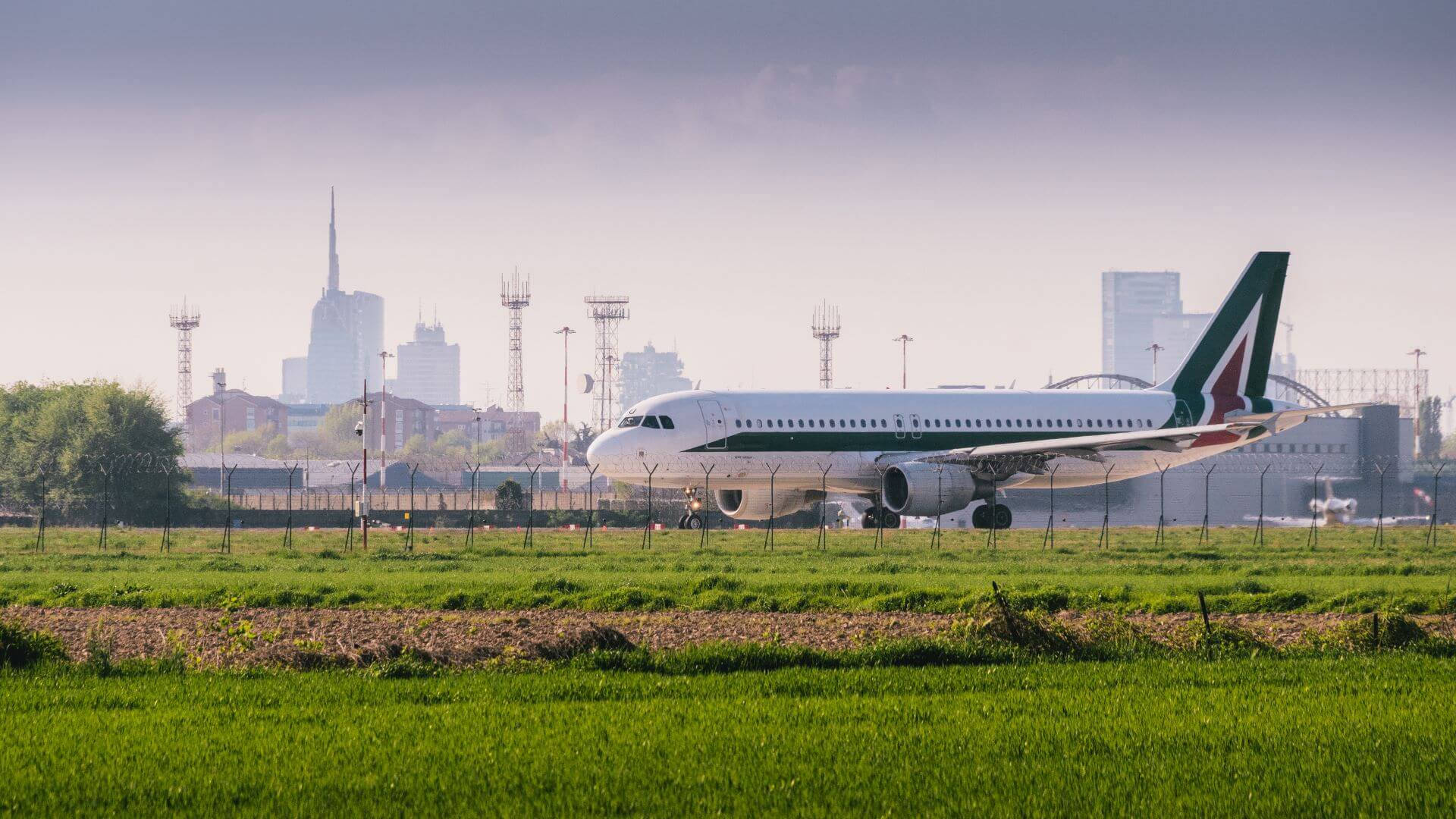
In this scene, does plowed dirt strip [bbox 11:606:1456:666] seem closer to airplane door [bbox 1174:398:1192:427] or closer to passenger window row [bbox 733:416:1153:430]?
passenger window row [bbox 733:416:1153:430]

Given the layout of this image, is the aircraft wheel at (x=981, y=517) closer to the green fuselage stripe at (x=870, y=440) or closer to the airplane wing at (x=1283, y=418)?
the green fuselage stripe at (x=870, y=440)

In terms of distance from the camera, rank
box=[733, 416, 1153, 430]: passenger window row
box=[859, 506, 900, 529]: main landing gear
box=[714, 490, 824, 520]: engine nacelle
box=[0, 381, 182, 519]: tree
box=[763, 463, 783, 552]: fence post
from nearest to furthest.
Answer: box=[763, 463, 783, 552]: fence post
box=[733, 416, 1153, 430]: passenger window row
box=[714, 490, 824, 520]: engine nacelle
box=[859, 506, 900, 529]: main landing gear
box=[0, 381, 182, 519]: tree

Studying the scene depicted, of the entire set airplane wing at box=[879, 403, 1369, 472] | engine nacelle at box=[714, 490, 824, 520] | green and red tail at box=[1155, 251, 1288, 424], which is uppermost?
green and red tail at box=[1155, 251, 1288, 424]

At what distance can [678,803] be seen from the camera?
10.3 m

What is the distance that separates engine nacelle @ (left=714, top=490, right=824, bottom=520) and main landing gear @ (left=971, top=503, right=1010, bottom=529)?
18.3 feet

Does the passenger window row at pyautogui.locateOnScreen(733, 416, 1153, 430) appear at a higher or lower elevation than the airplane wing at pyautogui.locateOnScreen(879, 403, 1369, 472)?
higher

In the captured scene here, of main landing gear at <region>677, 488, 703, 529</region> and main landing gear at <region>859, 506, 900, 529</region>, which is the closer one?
main landing gear at <region>677, 488, 703, 529</region>

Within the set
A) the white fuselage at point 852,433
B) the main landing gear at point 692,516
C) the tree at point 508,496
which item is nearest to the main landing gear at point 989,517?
the white fuselage at point 852,433

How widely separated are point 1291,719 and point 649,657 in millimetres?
6740

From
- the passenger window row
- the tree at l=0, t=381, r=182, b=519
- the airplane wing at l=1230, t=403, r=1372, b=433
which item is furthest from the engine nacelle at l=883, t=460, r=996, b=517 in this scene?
the tree at l=0, t=381, r=182, b=519

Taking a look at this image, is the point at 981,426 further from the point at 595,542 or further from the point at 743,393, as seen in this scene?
the point at 595,542

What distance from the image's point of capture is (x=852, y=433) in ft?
165

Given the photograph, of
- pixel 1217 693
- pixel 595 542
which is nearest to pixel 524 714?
pixel 1217 693

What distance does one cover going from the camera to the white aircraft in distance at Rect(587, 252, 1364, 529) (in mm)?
48219
